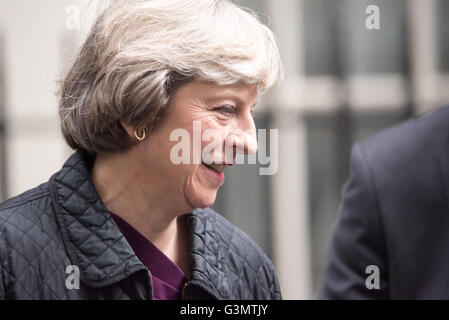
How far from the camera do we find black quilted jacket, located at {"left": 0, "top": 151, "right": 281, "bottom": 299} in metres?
1.22

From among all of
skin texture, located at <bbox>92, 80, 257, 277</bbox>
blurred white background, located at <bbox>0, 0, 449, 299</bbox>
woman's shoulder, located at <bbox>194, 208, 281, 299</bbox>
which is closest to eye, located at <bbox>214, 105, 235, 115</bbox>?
skin texture, located at <bbox>92, 80, 257, 277</bbox>

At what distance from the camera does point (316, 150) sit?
3213 millimetres

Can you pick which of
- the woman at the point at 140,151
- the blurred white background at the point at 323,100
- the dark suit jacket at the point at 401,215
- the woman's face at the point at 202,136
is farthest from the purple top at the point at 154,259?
the blurred white background at the point at 323,100

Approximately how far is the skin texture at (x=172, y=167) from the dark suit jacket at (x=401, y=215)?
31cm

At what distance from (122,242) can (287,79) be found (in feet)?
6.68

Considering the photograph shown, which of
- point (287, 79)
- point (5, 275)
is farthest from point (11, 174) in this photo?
point (287, 79)

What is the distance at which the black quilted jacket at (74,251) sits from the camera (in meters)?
1.22

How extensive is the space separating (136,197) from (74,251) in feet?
0.51

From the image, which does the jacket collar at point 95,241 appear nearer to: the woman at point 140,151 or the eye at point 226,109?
the woman at point 140,151

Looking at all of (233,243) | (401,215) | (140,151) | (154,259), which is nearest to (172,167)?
(140,151)

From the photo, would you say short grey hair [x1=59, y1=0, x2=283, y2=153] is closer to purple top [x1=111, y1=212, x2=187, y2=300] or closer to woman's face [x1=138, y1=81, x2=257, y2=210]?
woman's face [x1=138, y1=81, x2=257, y2=210]

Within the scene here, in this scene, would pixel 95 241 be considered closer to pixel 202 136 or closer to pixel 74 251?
pixel 74 251

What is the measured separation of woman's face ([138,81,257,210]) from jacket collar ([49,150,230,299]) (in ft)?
0.41

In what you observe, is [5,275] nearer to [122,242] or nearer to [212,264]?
[122,242]
